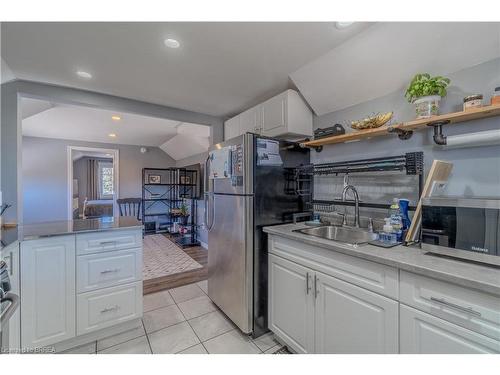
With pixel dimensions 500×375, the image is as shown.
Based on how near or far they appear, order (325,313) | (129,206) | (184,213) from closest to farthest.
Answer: (325,313)
(184,213)
(129,206)

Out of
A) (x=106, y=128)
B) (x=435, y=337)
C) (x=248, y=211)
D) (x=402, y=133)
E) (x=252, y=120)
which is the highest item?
(x=106, y=128)

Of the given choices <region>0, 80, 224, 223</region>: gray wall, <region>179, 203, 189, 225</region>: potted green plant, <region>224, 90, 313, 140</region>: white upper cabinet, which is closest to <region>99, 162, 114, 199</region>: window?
<region>179, 203, 189, 225</region>: potted green plant

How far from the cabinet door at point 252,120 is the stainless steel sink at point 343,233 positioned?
1237 mm

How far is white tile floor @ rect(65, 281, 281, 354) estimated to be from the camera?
172 cm

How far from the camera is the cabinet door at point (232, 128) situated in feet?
9.37

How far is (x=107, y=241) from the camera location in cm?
180

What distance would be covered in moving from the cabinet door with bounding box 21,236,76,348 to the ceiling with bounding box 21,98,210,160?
2403mm

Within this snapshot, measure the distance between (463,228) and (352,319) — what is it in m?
0.73

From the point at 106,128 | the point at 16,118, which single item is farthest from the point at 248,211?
the point at 106,128

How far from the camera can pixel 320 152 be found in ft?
7.55

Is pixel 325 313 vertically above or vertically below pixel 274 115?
below

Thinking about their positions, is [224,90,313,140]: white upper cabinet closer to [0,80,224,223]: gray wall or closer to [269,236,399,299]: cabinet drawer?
[269,236,399,299]: cabinet drawer

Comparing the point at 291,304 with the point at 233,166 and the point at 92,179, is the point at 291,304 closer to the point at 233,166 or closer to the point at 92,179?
the point at 233,166
